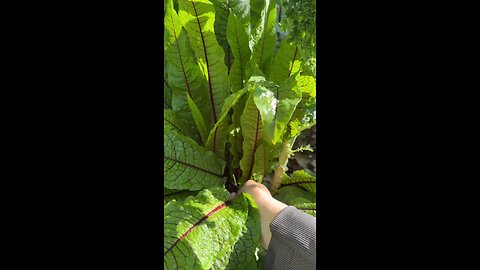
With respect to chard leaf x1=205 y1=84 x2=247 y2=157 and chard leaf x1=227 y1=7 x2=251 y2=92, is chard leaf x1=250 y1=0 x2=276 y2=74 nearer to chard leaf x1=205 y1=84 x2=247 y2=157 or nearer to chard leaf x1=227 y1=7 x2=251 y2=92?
chard leaf x1=227 y1=7 x2=251 y2=92

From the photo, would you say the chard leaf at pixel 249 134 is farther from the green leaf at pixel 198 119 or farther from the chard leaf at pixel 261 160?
the green leaf at pixel 198 119

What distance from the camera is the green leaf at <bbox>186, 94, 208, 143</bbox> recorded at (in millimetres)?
1448

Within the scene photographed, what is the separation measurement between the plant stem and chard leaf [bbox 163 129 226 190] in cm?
22

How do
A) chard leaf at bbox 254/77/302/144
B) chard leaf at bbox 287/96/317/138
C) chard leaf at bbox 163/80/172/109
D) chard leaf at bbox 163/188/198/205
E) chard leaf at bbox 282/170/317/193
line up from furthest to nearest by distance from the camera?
chard leaf at bbox 163/80/172/109
chard leaf at bbox 282/170/317/193
chard leaf at bbox 163/188/198/205
chard leaf at bbox 287/96/317/138
chard leaf at bbox 254/77/302/144

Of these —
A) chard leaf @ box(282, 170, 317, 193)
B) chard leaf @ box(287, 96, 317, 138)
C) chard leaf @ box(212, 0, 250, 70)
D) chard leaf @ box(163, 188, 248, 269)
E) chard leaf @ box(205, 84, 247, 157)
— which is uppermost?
chard leaf @ box(212, 0, 250, 70)

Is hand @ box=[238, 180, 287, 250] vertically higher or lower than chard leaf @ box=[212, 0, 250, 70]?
lower

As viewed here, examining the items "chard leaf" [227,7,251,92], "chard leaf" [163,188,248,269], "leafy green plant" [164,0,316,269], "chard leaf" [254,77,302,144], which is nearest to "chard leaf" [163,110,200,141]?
"leafy green plant" [164,0,316,269]

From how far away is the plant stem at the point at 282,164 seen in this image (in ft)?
4.87

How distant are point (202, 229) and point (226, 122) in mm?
471

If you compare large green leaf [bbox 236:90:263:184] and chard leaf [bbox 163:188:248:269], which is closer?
chard leaf [bbox 163:188:248:269]
